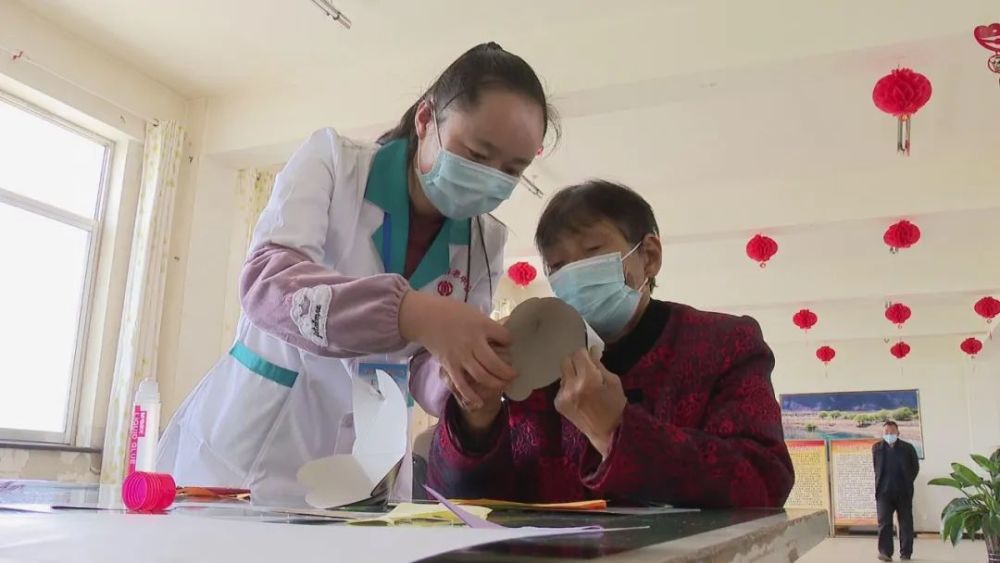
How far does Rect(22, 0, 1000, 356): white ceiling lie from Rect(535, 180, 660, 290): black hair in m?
2.22

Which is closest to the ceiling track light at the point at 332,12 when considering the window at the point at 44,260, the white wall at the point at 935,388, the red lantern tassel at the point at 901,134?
the window at the point at 44,260

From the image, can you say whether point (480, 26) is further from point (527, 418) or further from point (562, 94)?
point (527, 418)

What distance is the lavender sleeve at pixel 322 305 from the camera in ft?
2.69

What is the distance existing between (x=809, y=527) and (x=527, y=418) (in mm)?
536

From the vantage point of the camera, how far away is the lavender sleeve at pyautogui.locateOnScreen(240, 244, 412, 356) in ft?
2.69

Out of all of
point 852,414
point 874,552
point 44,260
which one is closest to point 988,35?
point 44,260

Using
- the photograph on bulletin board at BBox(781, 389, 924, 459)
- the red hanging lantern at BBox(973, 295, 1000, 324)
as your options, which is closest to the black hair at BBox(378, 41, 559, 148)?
the red hanging lantern at BBox(973, 295, 1000, 324)

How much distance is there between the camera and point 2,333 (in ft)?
13.6

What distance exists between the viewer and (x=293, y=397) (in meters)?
1.16

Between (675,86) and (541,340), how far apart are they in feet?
10.9

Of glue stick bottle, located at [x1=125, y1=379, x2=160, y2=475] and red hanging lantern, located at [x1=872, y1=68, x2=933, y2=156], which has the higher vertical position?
red hanging lantern, located at [x1=872, y1=68, x2=933, y2=156]

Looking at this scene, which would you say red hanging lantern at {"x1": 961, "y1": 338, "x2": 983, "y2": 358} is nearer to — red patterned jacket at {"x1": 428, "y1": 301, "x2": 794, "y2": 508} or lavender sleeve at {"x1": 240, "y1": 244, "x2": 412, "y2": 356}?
red patterned jacket at {"x1": 428, "y1": 301, "x2": 794, "y2": 508}

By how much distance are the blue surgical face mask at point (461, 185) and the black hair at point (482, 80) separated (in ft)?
0.25

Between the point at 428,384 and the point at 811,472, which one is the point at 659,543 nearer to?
the point at 428,384
